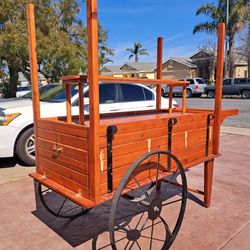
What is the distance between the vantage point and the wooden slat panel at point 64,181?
2.22m

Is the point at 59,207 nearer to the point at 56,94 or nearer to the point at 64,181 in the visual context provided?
the point at 64,181

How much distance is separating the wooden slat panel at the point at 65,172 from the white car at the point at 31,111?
1.92 m

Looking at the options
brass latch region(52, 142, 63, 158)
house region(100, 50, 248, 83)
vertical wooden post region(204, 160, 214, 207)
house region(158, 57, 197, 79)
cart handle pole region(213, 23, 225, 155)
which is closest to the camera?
brass latch region(52, 142, 63, 158)

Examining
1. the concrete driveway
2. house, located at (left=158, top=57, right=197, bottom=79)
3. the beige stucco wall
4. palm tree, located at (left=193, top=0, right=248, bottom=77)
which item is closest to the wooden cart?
the concrete driveway

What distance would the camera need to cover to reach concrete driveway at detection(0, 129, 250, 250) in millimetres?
2668

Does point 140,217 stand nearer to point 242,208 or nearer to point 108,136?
point 242,208

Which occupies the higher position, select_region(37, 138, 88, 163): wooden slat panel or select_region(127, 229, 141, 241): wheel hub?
select_region(37, 138, 88, 163): wooden slat panel

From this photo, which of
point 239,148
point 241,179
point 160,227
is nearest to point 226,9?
point 239,148

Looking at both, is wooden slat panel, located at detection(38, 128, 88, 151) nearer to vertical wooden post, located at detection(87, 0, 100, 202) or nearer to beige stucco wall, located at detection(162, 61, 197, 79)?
vertical wooden post, located at detection(87, 0, 100, 202)

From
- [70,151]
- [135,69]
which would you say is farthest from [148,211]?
[135,69]

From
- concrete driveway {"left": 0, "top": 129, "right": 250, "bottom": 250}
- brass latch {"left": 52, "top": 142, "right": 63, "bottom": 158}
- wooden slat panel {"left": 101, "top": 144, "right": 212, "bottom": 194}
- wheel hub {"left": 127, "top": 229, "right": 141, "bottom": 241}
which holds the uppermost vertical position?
brass latch {"left": 52, "top": 142, "right": 63, "bottom": 158}

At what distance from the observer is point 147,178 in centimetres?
247

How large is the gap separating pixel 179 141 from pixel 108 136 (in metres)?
0.94

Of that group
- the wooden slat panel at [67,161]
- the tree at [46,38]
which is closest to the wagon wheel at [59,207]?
the wooden slat panel at [67,161]
